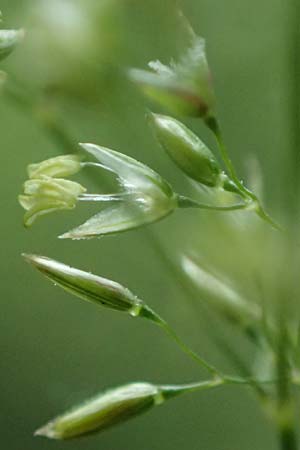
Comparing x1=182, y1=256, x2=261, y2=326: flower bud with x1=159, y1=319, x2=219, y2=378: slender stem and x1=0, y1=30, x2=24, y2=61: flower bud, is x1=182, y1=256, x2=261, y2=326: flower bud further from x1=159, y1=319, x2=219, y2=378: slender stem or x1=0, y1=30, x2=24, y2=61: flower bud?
x1=0, y1=30, x2=24, y2=61: flower bud

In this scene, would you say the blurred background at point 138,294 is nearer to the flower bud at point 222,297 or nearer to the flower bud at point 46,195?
the flower bud at point 222,297

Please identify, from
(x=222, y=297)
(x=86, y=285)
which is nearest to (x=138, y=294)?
(x=222, y=297)

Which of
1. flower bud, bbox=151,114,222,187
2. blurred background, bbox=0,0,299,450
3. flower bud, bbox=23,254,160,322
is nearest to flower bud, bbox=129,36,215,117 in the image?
flower bud, bbox=151,114,222,187

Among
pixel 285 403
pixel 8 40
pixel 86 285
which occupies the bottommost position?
pixel 285 403

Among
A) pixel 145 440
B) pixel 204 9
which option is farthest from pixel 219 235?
pixel 145 440

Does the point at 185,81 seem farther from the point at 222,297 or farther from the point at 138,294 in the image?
the point at 138,294
